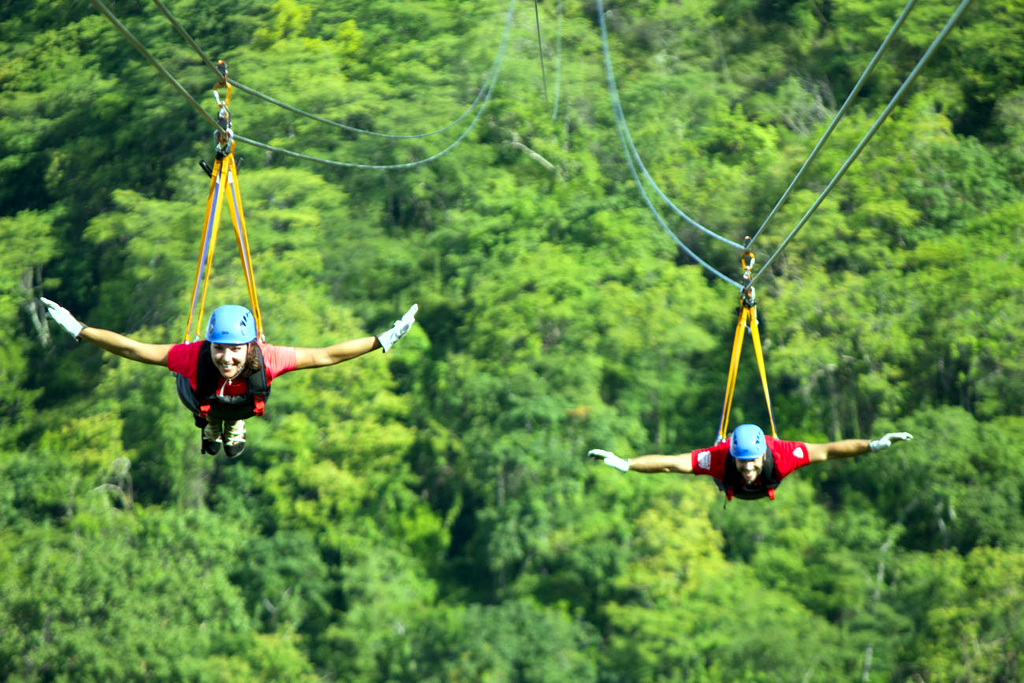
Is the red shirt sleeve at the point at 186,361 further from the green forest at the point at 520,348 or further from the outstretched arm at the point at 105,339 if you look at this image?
the green forest at the point at 520,348

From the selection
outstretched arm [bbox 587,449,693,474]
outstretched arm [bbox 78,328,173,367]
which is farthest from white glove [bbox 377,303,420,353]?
outstretched arm [bbox 587,449,693,474]

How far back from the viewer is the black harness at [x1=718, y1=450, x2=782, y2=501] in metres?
7.77

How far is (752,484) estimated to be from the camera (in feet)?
25.7

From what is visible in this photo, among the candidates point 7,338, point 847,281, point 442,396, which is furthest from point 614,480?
point 7,338

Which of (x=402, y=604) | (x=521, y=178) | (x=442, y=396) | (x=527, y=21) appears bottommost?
(x=402, y=604)

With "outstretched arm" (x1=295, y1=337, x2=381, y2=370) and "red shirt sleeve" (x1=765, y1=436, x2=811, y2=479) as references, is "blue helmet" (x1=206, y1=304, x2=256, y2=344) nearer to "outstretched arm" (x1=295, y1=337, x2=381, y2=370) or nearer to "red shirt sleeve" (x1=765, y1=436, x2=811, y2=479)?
"outstretched arm" (x1=295, y1=337, x2=381, y2=370)

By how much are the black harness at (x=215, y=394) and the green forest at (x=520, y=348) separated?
2088 cm

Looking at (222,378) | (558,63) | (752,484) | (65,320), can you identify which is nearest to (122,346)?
(65,320)

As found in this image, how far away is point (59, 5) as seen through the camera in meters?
40.0

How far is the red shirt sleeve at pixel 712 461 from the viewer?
7863 mm

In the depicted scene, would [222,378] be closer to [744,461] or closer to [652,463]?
[652,463]

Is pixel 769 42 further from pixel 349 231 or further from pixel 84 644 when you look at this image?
pixel 84 644

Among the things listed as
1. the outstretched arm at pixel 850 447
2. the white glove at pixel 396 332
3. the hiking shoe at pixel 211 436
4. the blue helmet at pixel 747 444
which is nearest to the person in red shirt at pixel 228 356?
the white glove at pixel 396 332

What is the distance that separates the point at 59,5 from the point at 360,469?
1851 centimetres
